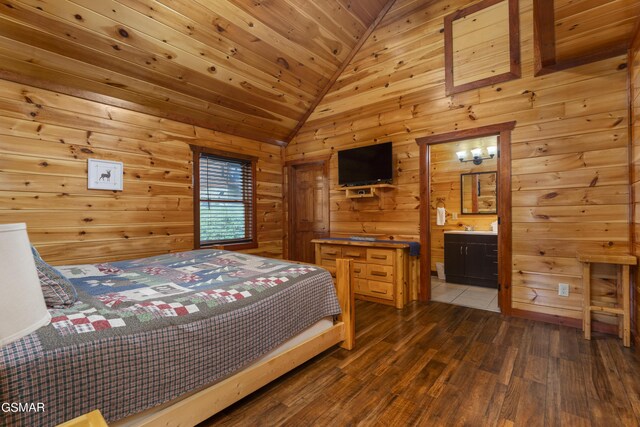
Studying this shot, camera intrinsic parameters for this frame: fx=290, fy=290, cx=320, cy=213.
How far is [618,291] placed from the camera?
8.59ft

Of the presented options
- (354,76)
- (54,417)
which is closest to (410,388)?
(54,417)

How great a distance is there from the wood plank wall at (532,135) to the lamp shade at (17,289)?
354 centimetres

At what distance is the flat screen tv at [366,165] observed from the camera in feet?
Result: 12.8

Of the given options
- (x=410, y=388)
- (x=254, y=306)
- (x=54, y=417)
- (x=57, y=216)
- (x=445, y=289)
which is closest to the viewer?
(x=54, y=417)

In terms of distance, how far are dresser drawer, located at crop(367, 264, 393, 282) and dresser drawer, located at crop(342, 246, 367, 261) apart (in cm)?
15

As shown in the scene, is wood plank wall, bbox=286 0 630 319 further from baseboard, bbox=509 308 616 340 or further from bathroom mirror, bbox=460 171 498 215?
bathroom mirror, bbox=460 171 498 215

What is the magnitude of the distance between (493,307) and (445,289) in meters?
0.93

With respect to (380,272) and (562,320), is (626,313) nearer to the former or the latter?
(562,320)

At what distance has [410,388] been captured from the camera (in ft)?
6.09

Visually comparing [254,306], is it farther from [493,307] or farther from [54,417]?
[493,307]

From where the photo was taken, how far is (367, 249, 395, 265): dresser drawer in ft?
11.5

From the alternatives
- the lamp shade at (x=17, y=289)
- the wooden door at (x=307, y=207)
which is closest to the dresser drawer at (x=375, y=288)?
the wooden door at (x=307, y=207)

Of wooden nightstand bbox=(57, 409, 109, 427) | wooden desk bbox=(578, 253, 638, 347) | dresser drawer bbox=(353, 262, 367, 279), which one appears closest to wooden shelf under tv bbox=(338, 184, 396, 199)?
dresser drawer bbox=(353, 262, 367, 279)

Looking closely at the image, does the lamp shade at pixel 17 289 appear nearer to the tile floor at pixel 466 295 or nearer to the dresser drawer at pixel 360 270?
the dresser drawer at pixel 360 270
